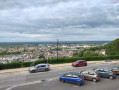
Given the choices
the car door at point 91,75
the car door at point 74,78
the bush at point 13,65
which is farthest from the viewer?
the bush at point 13,65

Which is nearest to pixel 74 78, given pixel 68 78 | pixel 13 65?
pixel 68 78

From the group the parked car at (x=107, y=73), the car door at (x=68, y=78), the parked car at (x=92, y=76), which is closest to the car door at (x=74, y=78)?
the car door at (x=68, y=78)

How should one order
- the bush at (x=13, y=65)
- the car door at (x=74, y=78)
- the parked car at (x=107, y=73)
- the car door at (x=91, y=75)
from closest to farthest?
the car door at (x=74, y=78) < the car door at (x=91, y=75) < the parked car at (x=107, y=73) < the bush at (x=13, y=65)

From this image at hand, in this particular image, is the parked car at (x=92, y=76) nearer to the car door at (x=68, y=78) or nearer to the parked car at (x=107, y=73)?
the parked car at (x=107, y=73)

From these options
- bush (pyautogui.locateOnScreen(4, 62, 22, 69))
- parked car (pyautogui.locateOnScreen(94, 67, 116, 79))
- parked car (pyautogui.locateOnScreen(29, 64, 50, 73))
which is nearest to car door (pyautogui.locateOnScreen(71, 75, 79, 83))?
parked car (pyautogui.locateOnScreen(94, 67, 116, 79))

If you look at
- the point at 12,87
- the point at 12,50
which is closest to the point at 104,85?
the point at 12,87

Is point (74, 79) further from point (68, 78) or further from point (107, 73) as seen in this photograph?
point (107, 73)

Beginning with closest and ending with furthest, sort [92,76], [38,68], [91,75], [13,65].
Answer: [92,76]
[91,75]
[38,68]
[13,65]

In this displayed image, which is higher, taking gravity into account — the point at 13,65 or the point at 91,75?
the point at 91,75

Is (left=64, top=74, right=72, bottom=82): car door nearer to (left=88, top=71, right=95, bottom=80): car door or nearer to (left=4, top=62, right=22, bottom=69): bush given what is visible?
(left=88, top=71, right=95, bottom=80): car door

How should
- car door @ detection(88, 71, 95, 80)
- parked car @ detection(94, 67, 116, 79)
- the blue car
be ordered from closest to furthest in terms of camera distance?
the blue car < car door @ detection(88, 71, 95, 80) < parked car @ detection(94, 67, 116, 79)

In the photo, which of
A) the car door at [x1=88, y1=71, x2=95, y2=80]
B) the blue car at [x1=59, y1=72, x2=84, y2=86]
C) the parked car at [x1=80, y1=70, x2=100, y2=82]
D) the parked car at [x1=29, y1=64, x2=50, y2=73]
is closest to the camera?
the blue car at [x1=59, y1=72, x2=84, y2=86]

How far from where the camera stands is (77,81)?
45.0ft

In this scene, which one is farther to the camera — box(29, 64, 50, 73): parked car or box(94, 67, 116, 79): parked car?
box(29, 64, 50, 73): parked car
